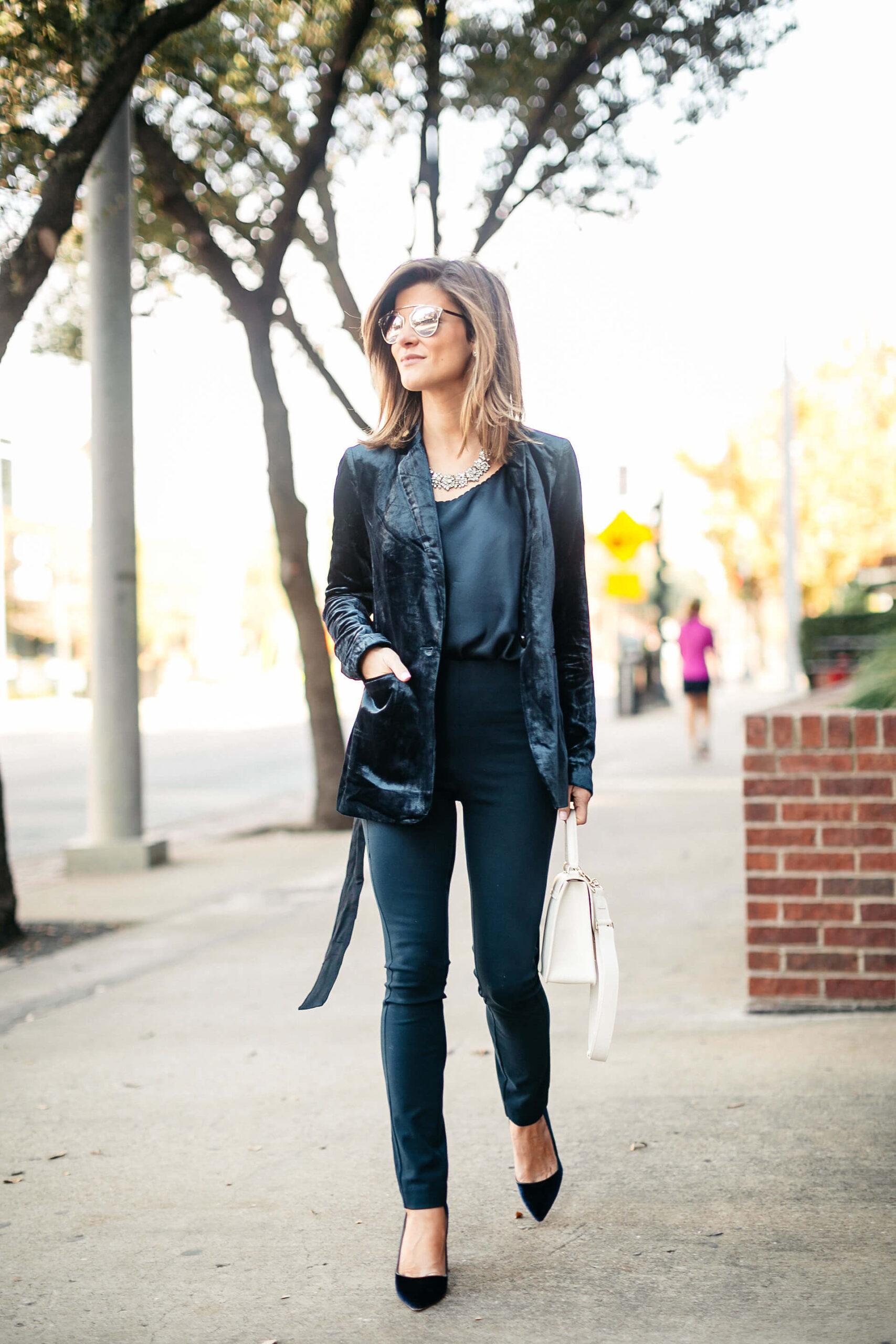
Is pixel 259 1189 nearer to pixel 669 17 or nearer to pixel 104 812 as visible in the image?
pixel 104 812

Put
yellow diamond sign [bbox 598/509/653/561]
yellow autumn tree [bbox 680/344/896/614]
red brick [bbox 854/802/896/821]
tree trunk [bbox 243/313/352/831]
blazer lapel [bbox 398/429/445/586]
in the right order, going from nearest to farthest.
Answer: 1. blazer lapel [bbox 398/429/445/586]
2. red brick [bbox 854/802/896/821]
3. tree trunk [bbox 243/313/352/831]
4. yellow diamond sign [bbox 598/509/653/561]
5. yellow autumn tree [bbox 680/344/896/614]

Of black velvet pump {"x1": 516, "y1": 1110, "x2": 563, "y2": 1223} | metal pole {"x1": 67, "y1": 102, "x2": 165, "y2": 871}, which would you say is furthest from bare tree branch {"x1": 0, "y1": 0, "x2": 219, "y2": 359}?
black velvet pump {"x1": 516, "y1": 1110, "x2": 563, "y2": 1223}

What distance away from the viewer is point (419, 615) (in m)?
3.00

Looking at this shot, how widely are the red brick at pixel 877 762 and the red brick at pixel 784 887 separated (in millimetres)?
416

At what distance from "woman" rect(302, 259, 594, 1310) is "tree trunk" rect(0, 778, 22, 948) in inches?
159

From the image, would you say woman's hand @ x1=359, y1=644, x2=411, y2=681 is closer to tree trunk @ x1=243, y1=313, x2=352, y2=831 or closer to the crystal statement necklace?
the crystal statement necklace

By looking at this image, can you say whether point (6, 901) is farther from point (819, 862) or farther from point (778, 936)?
point (819, 862)

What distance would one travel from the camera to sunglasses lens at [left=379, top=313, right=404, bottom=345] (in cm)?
318

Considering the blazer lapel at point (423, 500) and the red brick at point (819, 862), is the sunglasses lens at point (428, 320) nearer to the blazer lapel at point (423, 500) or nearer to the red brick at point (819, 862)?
the blazer lapel at point (423, 500)

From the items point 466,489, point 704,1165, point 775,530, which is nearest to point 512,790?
point 466,489

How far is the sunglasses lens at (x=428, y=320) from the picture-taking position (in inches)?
123

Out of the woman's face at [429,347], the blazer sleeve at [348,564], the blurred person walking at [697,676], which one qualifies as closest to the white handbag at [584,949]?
the blazer sleeve at [348,564]

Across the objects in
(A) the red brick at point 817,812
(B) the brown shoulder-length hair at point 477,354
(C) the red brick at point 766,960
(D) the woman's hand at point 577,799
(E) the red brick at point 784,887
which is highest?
(B) the brown shoulder-length hair at point 477,354

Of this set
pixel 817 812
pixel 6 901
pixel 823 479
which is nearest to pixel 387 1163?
pixel 817 812
